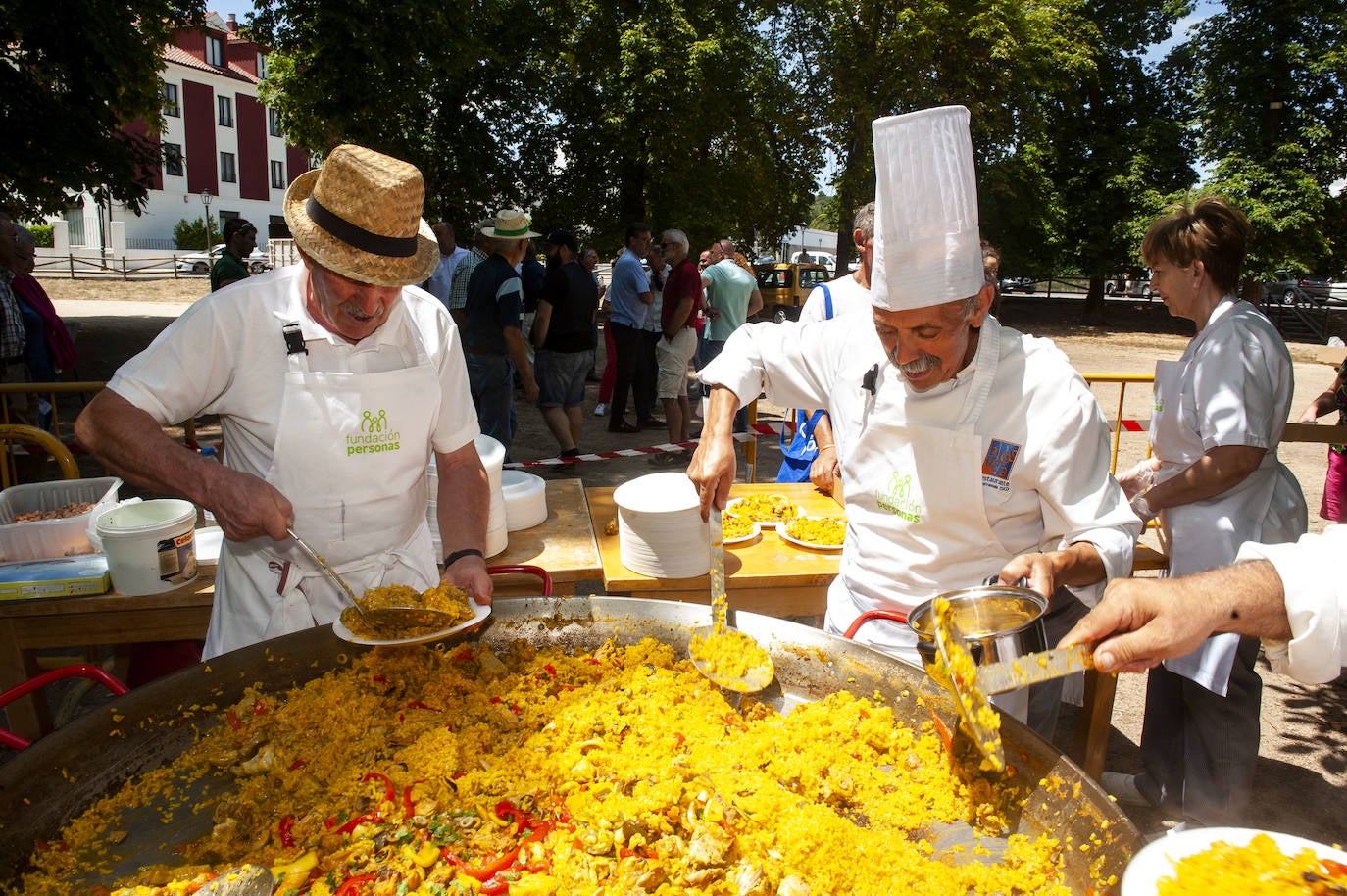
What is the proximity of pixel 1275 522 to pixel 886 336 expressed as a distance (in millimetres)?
1913

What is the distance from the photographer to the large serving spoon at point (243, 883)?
1.28m

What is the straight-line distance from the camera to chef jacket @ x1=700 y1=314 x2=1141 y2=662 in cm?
200

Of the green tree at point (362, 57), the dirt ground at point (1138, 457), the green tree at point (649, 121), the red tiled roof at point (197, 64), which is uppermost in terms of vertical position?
the red tiled roof at point (197, 64)

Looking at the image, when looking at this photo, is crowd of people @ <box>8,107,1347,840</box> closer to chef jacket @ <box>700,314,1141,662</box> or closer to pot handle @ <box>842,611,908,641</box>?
chef jacket @ <box>700,314,1141,662</box>

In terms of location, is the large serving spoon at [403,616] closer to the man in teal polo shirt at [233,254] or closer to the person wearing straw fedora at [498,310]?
the person wearing straw fedora at [498,310]

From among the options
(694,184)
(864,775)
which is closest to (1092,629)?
(864,775)

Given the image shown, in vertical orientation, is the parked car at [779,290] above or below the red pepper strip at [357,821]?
above

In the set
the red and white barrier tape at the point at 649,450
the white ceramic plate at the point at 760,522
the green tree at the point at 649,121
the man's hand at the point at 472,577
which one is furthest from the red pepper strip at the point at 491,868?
the green tree at the point at 649,121

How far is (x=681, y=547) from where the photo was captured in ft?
9.89

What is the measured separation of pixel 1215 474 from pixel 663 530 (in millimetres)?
1857

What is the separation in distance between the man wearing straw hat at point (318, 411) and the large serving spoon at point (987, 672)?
3.58ft

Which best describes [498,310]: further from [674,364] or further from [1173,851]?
[1173,851]

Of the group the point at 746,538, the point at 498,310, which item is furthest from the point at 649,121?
the point at 746,538

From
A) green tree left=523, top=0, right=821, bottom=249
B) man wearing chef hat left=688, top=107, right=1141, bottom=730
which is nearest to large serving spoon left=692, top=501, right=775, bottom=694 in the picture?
man wearing chef hat left=688, top=107, right=1141, bottom=730
